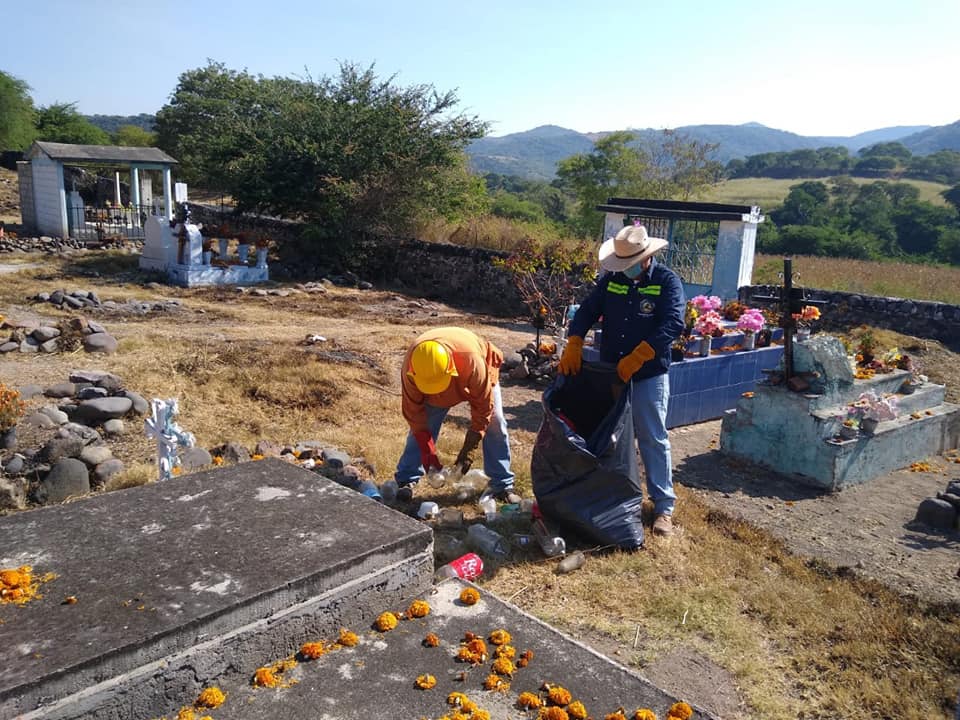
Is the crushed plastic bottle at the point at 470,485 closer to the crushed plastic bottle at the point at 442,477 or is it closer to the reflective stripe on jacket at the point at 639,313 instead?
the crushed plastic bottle at the point at 442,477

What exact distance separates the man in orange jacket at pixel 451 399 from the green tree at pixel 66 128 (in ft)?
126

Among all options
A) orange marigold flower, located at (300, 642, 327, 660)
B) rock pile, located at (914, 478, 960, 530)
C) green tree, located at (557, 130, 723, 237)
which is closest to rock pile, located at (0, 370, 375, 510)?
orange marigold flower, located at (300, 642, 327, 660)

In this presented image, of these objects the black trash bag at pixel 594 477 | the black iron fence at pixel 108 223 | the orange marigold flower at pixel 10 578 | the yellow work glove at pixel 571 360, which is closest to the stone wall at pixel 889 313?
the yellow work glove at pixel 571 360

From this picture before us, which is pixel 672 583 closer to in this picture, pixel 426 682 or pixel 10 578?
pixel 426 682

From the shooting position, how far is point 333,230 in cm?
1612

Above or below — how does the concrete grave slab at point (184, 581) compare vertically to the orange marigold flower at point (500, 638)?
above

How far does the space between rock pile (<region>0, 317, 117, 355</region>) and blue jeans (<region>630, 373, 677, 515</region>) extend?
6141 millimetres

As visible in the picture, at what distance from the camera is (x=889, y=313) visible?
11195mm

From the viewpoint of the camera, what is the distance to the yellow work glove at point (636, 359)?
4211 mm

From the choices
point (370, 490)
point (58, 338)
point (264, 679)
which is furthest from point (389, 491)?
point (58, 338)

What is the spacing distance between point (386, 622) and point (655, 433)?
2374 millimetres

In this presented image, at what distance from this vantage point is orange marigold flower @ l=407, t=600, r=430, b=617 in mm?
2818

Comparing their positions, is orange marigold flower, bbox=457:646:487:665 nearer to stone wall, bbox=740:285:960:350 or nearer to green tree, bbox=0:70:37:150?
stone wall, bbox=740:285:960:350

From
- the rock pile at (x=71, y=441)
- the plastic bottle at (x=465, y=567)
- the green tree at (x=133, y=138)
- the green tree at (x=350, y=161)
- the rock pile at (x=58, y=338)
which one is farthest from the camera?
the green tree at (x=133, y=138)
